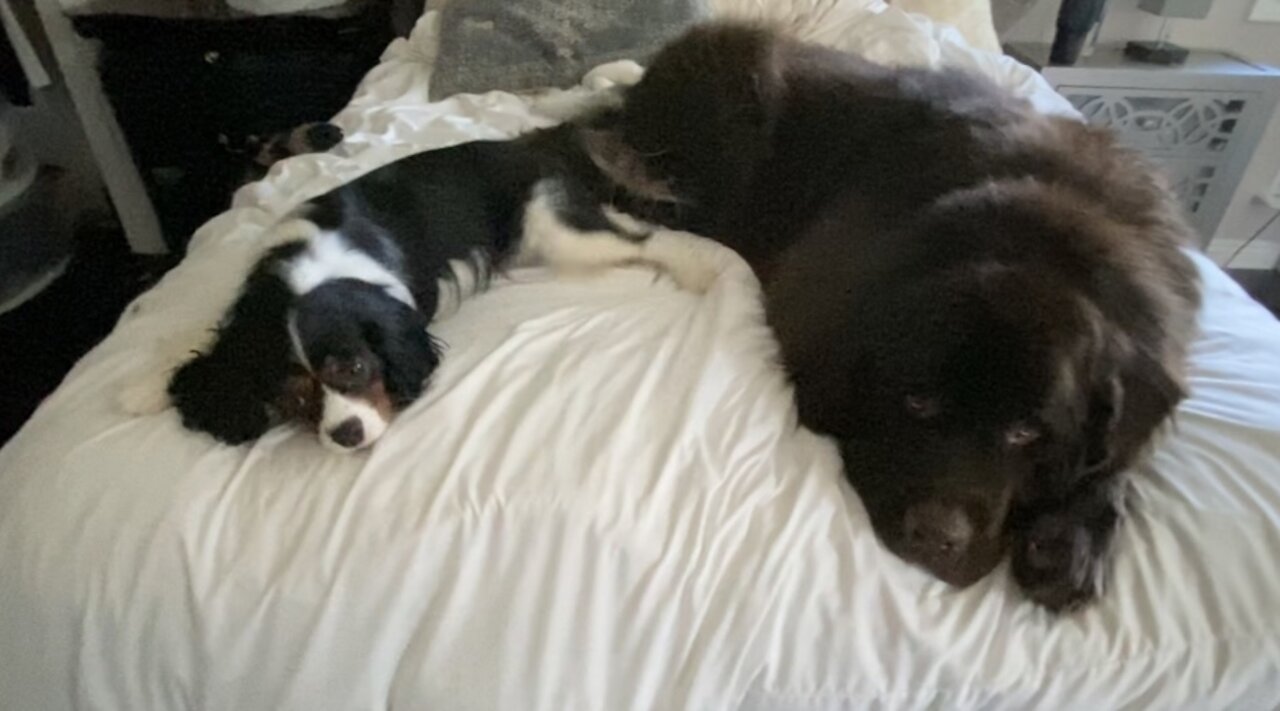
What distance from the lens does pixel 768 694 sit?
3.36 feet

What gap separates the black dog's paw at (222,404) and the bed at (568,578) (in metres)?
0.02

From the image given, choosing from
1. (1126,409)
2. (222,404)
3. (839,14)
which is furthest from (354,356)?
(839,14)

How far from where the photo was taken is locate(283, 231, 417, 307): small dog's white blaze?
131cm

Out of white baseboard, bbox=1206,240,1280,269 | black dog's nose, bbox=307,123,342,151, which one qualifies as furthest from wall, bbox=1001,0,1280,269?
black dog's nose, bbox=307,123,342,151

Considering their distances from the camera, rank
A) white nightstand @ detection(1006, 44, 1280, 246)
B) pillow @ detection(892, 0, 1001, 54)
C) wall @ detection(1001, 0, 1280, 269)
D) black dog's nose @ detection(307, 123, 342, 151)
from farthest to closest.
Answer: wall @ detection(1001, 0, 1280, 269) → white nightstand @ detection(1006, 44, 1280, 246) → pillow @ detection(892, 0, 1001, 54) → black dog's nose @ detection(307, 123, 342, 151)

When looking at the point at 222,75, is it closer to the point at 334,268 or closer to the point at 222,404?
the point at 334,268

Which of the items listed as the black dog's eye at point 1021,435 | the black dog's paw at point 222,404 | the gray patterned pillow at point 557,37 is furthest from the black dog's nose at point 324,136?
the black dog's eye at point 1021,435

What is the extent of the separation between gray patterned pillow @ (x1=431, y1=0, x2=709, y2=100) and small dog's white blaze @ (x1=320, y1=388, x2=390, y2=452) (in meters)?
1.24

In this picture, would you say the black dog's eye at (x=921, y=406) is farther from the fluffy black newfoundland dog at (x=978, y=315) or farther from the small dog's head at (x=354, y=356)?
the small dog's head at (x=354, y=356)

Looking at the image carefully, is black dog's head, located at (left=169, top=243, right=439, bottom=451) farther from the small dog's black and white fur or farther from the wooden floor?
the wooden floor

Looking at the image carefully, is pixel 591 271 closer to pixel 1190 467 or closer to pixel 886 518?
pixel 886 518

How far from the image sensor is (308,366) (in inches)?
48.9

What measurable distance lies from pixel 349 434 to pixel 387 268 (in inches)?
14.9

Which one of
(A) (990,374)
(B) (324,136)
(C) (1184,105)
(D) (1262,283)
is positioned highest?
(A) (990,374)
